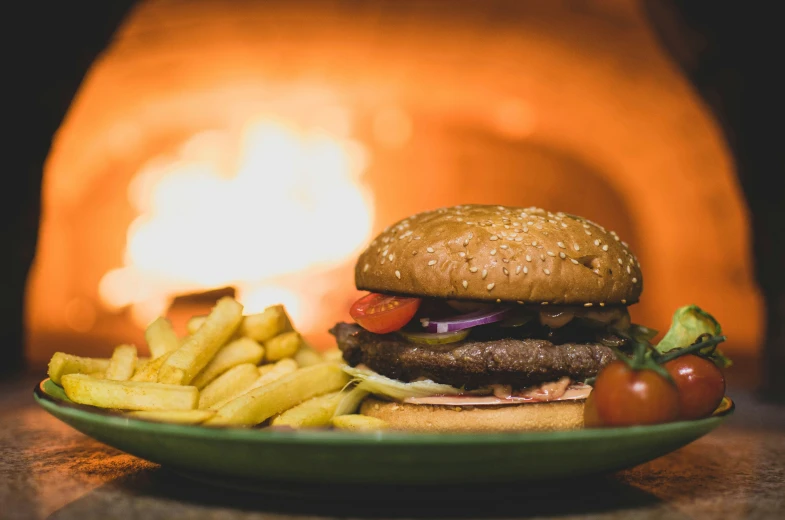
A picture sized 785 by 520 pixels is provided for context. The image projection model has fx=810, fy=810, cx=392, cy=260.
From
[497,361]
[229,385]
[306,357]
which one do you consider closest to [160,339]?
[229,385]

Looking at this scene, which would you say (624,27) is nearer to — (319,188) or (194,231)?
(319,188)

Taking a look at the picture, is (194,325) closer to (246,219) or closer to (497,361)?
(497,361)

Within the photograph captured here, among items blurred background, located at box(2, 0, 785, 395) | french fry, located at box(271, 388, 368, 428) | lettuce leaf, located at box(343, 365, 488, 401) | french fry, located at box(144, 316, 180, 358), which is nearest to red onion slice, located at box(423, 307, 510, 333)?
lettuce leaf, located at box(343, 365, 488, 401)

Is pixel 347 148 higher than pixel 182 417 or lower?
higher

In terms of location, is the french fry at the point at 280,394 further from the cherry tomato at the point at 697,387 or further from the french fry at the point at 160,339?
the cherry tomato at the point at 697,387

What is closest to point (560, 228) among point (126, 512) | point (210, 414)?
point (210, 414)

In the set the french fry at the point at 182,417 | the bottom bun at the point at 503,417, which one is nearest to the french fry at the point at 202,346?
the french fry at the point at 182,417

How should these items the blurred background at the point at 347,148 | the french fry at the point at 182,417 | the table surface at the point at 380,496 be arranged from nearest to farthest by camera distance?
the table surface at the point at 380,496 → the french fry at the point at 182,417 → the blurred background at the point at 347,148
